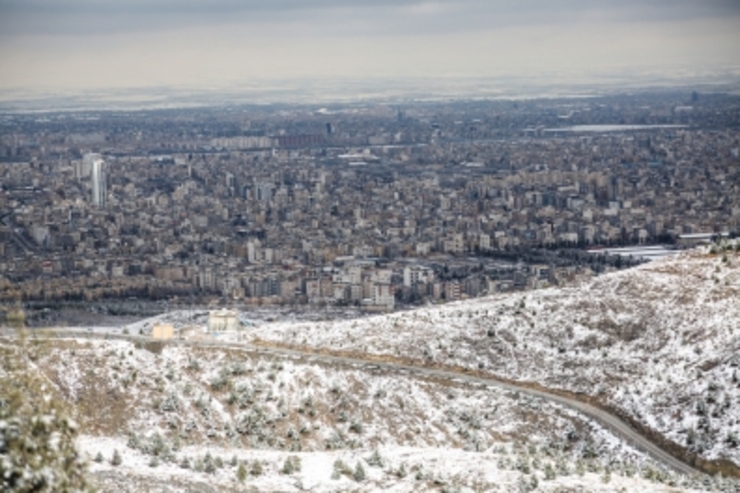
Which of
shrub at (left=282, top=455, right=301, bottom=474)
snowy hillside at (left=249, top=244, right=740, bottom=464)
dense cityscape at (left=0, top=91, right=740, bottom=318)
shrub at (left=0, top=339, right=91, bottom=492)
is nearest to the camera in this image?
shrub at (left=0, top=339, right=91, bottom=492)

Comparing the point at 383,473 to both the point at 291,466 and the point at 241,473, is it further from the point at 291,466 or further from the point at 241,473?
the point at 241,473

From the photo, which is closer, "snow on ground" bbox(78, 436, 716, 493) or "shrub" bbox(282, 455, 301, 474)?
"snow on ground" bbox(78, 436, 716, 493)

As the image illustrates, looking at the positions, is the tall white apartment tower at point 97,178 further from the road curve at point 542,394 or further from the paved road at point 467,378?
the road curve at point 542,394

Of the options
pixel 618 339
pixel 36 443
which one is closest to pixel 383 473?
pixel 36 443

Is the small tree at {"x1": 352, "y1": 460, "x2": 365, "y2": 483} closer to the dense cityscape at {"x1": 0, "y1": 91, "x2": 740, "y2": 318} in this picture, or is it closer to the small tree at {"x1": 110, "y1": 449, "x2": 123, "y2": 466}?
the small tree at {"x1": 110, "y1": 449, "x2": 123, "y2": 466}

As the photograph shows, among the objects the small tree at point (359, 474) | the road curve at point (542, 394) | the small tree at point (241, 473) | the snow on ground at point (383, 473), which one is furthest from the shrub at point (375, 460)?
the road curve at point (542, 394)

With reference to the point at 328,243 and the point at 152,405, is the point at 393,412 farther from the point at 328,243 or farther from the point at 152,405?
the point at 328,243


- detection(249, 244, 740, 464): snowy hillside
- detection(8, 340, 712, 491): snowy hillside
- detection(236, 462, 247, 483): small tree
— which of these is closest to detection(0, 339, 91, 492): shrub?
detection(8, 340, 712, 491): snowy hillside
